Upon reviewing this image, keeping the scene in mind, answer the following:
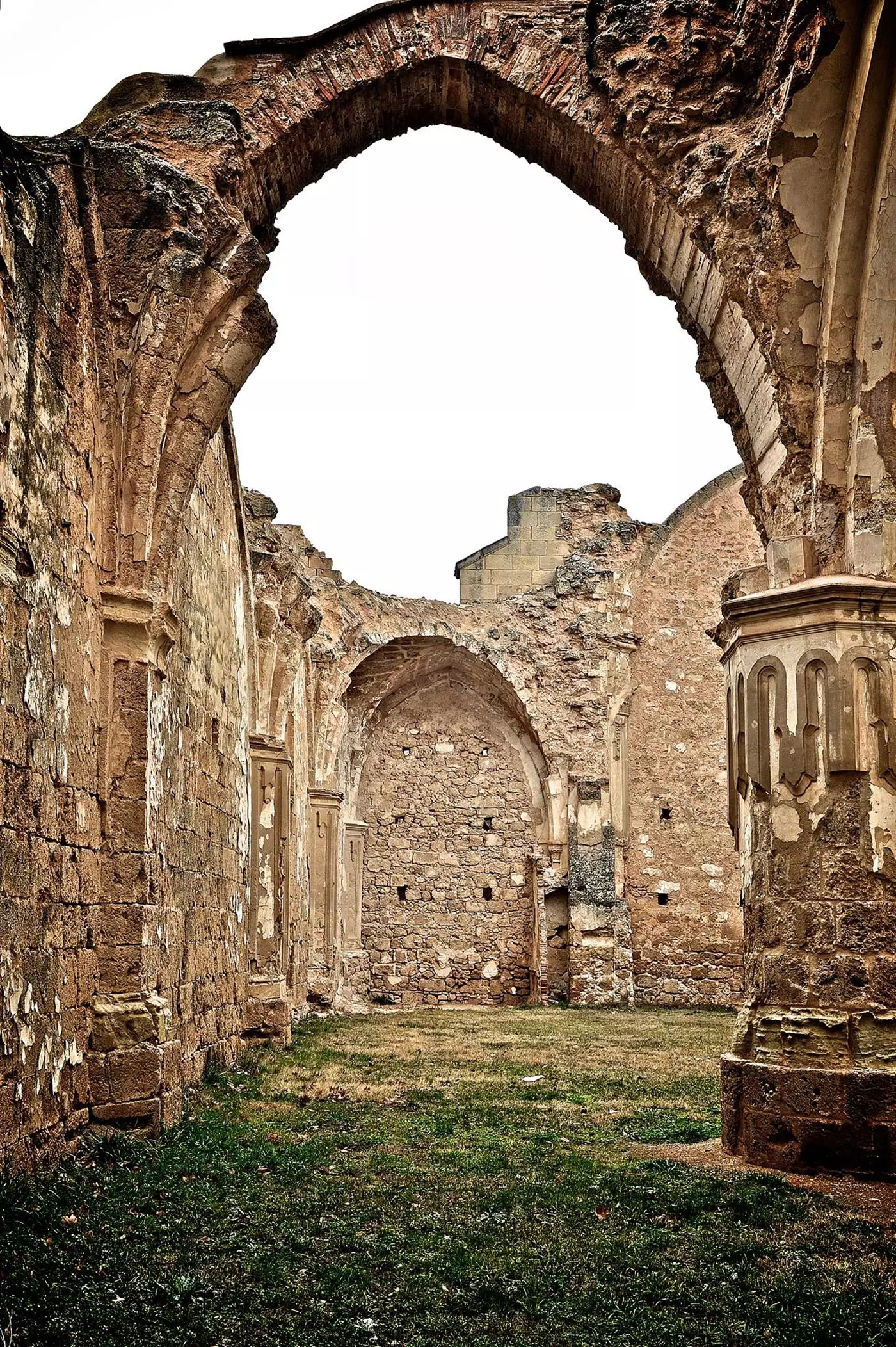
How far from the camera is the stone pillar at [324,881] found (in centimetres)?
1595

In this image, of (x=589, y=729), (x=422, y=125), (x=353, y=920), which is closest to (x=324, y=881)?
(x=353, y=920)

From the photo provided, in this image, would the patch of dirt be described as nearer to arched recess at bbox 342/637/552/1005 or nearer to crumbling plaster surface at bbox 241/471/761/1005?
crumbling plaster surface at bbox 241/471/761/1005

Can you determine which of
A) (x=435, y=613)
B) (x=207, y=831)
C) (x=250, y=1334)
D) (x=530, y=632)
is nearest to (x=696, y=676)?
(x=530, y=632)

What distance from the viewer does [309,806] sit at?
53.1ft

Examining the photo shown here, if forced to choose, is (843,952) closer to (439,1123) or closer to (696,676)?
(439,1123)

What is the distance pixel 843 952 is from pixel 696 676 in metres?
13.6

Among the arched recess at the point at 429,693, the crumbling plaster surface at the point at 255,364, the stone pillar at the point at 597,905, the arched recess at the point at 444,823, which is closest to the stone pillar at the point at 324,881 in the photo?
the arched recess at the point at 429,693

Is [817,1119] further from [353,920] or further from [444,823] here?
[444,823]

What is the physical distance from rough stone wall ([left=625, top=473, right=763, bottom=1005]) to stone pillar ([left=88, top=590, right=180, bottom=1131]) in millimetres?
12437

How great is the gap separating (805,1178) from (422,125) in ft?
20.3

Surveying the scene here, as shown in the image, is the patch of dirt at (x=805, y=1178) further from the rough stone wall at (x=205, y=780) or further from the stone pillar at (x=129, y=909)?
the rough stone wall at (x=205, y=780)

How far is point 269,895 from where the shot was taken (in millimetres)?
11133

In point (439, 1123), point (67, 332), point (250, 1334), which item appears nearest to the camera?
point (250, 1334)

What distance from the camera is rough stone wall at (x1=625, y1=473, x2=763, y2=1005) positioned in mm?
17703
